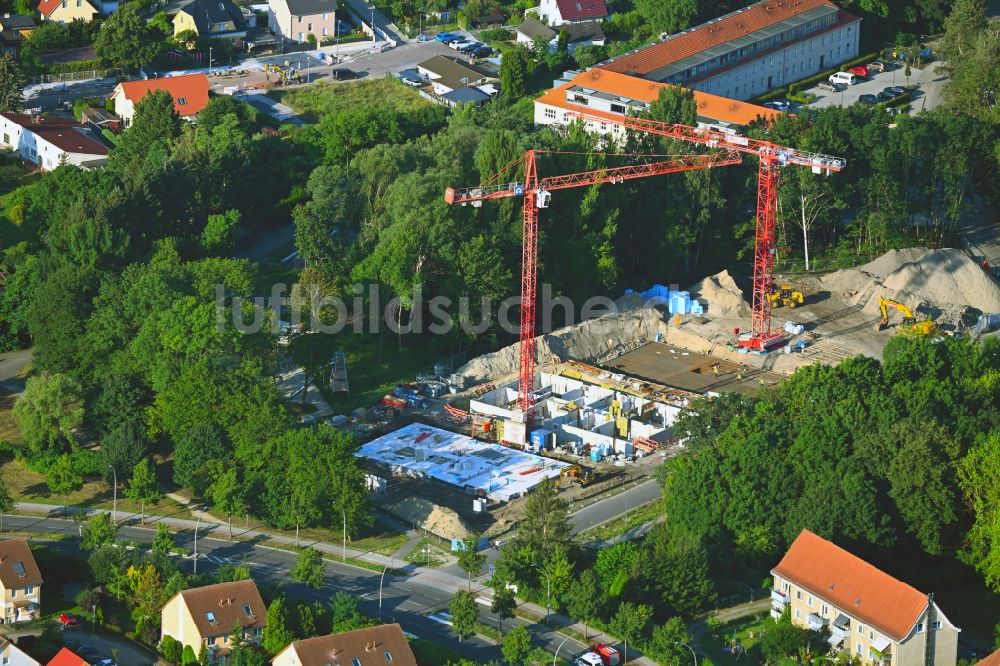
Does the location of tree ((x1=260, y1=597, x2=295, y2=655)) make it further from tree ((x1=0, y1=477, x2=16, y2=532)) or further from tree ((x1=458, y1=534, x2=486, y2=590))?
tree ((x1=0, y1=477, x2=16, y2=532))

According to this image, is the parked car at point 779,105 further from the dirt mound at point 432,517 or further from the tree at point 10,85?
the tree at point 10,85

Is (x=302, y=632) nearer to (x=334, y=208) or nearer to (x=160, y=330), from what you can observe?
(x=160, y=330)

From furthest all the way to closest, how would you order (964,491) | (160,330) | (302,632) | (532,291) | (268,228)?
(268,228) → (532,291) → (160,330) → (964,491) → (302,632)

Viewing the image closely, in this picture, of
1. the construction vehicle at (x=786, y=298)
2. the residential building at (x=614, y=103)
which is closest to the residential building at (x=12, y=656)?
the construction vehicle at (x=786, y=298)

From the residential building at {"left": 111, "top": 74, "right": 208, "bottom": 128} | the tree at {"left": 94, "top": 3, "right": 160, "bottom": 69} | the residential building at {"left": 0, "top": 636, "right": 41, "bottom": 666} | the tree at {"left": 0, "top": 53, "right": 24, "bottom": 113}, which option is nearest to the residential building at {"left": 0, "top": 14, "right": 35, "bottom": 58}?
the tree at {"left": 94, "top": 3, "right": 160, "bottom": 69}

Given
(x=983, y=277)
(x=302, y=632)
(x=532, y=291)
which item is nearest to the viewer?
(x=302, y=632)

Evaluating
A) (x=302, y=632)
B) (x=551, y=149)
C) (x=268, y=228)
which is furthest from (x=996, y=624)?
(x=268, y=228)

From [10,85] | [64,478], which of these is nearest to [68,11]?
[10,85]
